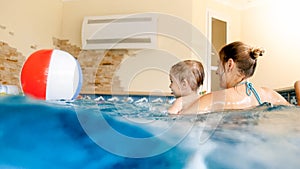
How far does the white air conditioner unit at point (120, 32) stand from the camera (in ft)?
16.2

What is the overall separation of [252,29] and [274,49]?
644 millimetres

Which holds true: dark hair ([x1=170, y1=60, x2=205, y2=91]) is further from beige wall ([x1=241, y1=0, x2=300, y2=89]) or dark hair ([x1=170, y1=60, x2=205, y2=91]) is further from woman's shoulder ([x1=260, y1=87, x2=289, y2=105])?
beige wall ([x1=241, y1=0, x2=300, y2=89])

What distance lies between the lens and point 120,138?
3.00 ft

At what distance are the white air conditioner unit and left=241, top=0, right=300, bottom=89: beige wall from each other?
182 centimetres

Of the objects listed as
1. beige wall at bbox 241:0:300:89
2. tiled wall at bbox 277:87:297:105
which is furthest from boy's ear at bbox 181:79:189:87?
beige wall at bbox 241:0:300:89

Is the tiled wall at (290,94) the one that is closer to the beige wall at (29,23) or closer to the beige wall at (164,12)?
the beige wall at (164,12)

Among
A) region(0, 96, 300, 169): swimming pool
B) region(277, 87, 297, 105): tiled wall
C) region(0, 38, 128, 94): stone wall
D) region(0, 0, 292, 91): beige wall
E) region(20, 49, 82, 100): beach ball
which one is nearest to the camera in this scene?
region(0, 96, 300, 169): swimming pool

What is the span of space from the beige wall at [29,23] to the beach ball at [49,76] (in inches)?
119

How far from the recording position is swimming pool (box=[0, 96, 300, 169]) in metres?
0.75

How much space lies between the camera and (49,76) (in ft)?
5.83

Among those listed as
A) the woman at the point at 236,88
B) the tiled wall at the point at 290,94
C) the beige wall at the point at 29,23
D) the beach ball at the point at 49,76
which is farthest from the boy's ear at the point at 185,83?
the beige wall at the point at 29,23

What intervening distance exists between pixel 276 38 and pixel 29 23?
4089 mm

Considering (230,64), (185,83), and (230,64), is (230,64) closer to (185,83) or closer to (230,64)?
(230,64)

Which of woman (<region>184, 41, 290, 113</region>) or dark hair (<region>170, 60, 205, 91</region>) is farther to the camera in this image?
dark hair (<region>170, 60, 205, 91</region>)
